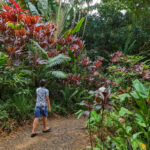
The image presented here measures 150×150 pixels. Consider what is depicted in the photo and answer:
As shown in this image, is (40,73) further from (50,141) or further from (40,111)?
(50,141)

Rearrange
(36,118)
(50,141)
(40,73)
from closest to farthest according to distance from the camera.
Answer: (50,141)
(36,118)
(40,73)

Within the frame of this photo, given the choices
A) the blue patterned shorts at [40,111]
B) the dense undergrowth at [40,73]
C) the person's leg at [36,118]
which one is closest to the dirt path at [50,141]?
the person's leg at [36,118]

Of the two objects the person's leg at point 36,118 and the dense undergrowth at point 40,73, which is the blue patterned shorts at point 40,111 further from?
the dense undergrowth at point 40,73

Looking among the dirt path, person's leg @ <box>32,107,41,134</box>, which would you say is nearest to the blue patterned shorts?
person's leg @ <box>32,107,41,134</box>

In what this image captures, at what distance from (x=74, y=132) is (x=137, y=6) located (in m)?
13.7

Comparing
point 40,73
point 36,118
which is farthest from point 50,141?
point 40,73

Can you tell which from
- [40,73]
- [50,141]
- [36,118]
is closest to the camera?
[50,141]

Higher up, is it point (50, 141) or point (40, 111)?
point (40, 111)

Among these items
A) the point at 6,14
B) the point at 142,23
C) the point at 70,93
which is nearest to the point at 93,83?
the point at 70,93

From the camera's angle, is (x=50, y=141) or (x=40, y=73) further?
(x=40, y=73)

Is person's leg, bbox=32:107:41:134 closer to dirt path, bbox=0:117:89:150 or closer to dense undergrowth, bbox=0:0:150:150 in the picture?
dirt path, bbox=0:117:89:150

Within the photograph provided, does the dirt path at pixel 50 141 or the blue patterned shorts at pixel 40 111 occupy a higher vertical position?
the blue patterned shorts at pixel 40 111

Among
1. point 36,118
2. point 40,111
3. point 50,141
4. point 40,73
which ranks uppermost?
point 40,73

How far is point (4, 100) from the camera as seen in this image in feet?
14.8
